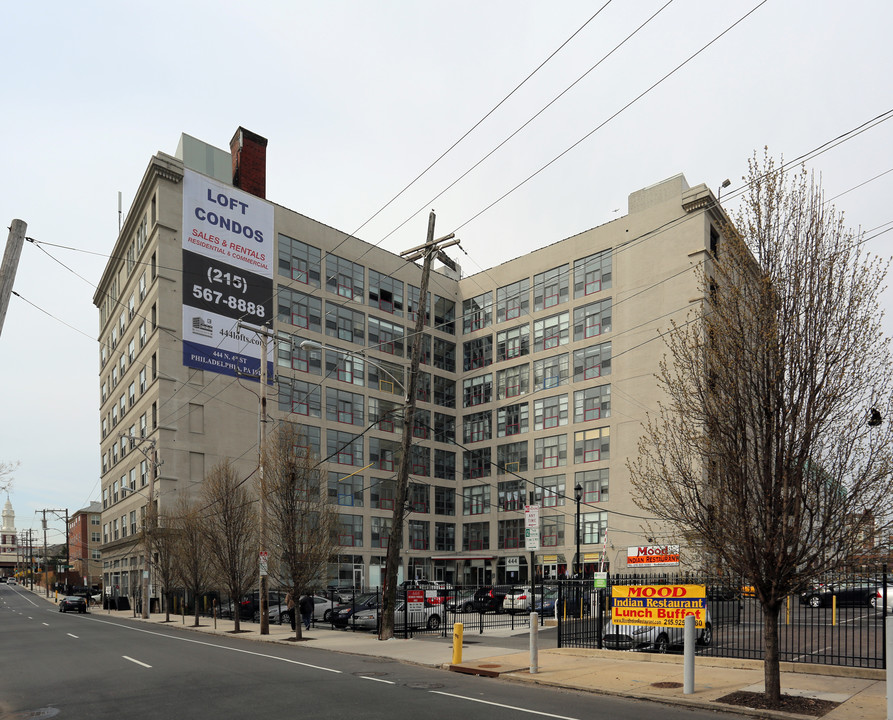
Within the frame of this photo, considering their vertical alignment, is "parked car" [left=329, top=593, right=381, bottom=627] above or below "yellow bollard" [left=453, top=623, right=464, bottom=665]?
below

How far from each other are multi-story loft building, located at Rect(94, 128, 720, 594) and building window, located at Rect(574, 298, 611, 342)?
0.14m

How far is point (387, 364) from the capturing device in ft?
221

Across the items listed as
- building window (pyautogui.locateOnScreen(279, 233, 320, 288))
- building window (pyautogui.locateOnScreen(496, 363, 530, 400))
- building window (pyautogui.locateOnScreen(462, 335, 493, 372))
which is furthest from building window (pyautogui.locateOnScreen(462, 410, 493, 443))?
building window (pyautogui.locateOnScreen(279, 233, 320, 288))

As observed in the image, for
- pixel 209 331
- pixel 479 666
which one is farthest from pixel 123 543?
pixel 479 666

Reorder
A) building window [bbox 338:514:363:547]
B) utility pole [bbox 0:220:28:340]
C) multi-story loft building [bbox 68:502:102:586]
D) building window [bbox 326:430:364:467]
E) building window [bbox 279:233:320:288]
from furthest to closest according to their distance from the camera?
multi-story loft building [bbox 68:502:102:586] < building window [bbox 326:430:364:467] < building window [bbox 338:514:363:547] < building window [bbox 279:233:320:288] < utility pole [bbox 0:220:28:340]

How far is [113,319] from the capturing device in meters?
70.5

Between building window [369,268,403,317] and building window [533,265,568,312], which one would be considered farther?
building window [369,268,403,317]

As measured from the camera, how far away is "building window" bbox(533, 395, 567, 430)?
62.8 m

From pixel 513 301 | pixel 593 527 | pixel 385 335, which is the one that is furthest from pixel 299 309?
pixel 593 527

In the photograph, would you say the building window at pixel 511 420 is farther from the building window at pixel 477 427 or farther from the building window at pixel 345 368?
the building window at pixel 345 368

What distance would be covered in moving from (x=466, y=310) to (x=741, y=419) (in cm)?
6284

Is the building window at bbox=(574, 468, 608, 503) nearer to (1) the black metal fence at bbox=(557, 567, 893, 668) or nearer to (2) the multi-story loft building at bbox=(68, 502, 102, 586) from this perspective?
(1) the black metal fence at bbox=(557, 567, 893, 668)

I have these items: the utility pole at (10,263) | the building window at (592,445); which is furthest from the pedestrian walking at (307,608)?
the building window at (592,445)

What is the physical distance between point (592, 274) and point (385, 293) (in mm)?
18773
